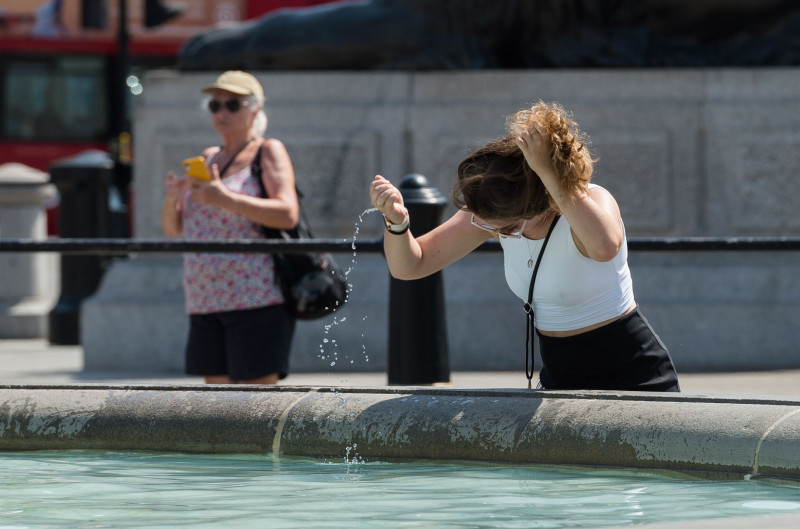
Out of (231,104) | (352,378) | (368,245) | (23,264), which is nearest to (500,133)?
(352,378)

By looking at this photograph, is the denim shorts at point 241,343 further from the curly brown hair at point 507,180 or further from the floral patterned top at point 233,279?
the curly brown hair at point 507,180

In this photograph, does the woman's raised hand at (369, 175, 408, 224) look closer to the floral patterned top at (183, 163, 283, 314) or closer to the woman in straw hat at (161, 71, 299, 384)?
the woman in straw hat at (161, 71, 299, 384)

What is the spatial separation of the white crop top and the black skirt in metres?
0.04

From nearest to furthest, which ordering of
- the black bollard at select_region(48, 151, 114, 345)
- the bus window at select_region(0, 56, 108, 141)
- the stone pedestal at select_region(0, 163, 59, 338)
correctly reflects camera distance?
the black bollard at select_region(48, 151, 114, 345) → the stone pedestal at select_region(0, 163, 59, 338) → the bus window at select_region(0, 56, 108, 141)

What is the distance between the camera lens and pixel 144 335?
904cm

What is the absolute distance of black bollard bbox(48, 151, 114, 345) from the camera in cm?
1149

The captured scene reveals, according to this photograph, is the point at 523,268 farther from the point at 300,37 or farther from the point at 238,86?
the point at 300,37

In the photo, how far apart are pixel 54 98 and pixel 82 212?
12447mm

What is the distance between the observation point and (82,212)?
1169 centimetres

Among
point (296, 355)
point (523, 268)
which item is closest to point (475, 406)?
point (523, 268)

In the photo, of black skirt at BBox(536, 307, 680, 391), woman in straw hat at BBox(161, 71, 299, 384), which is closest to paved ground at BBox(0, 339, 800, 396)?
woman in straw hat at BBox(161, 71, 299, 384)

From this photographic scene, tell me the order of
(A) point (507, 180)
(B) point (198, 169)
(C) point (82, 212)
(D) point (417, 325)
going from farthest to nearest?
(C) point (82, 212) < (D) point (417, 325) < (B) point (198, 169) < (A) point (507, 180)

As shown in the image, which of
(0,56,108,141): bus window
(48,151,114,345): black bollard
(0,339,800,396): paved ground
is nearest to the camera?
(0,339,800,396): paved ground

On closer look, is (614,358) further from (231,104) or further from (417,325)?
(417,325)
